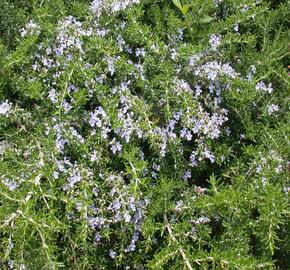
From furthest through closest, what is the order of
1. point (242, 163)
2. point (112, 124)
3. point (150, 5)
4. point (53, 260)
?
point (150, 5) < point (242, 163) < point (112, 124) < point (53, 260)

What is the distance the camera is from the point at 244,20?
3.01 meters

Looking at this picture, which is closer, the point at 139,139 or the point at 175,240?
the point at 175,240

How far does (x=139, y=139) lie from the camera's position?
9.06 ft

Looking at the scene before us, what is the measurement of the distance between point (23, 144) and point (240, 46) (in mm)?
1372

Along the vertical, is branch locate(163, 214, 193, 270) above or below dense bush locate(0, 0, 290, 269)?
below

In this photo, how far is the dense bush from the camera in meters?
2.52

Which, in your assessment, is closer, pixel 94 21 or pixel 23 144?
pixel 23 144

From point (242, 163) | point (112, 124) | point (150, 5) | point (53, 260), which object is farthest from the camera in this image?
point (150, 5)

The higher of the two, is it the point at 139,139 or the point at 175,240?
the point at 139,139

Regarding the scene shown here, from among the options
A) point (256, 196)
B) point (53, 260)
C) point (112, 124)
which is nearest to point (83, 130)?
point (112, 124)

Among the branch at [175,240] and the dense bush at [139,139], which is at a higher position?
the dense bush at [139,139]

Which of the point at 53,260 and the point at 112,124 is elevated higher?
the point at 112,124

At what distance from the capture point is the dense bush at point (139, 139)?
8.26 ft

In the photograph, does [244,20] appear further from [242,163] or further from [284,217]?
[284,217]
